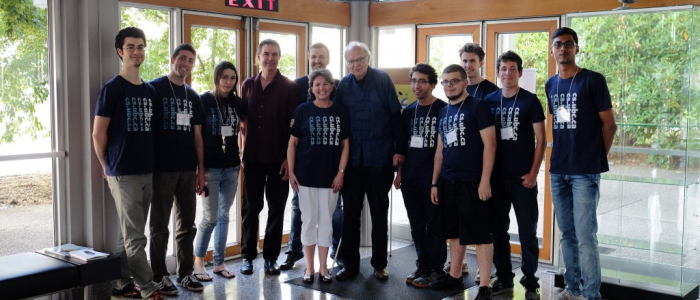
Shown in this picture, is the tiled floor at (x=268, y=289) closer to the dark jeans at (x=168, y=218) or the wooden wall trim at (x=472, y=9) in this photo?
the dark jeans at (x=168, y=218)

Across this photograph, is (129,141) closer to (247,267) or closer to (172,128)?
(172,128)

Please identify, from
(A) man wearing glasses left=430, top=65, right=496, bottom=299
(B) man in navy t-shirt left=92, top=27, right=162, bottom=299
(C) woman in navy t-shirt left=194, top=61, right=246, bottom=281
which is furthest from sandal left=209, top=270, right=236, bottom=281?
(A) man wearing glasses left=430, top=65, right=496, bottom=299

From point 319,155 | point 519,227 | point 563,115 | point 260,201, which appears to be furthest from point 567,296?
point 260,201

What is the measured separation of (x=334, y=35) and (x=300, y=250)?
2.13 meters

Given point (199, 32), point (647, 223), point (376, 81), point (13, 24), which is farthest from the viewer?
point (199, 32)

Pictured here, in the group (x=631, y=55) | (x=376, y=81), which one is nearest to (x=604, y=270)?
(x=631, y=55)

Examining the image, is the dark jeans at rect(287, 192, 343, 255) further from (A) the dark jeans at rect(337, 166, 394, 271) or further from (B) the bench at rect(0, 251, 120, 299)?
(B) the bench at rect(0, 251, 120, 299)

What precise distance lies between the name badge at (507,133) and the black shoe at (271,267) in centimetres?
201

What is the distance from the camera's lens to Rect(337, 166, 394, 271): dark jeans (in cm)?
499

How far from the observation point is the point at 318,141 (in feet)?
16.0

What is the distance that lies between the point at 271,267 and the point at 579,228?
7.58 feet

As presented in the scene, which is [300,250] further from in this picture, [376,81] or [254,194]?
[376,81]

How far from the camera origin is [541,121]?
4.47 metres

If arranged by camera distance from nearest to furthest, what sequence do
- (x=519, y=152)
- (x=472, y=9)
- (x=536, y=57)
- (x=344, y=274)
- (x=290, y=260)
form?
(x=519, y=152) < (x=344, y=274) < (x=290, y=260) < (x=536, y=57) < (x=472, y=9)
